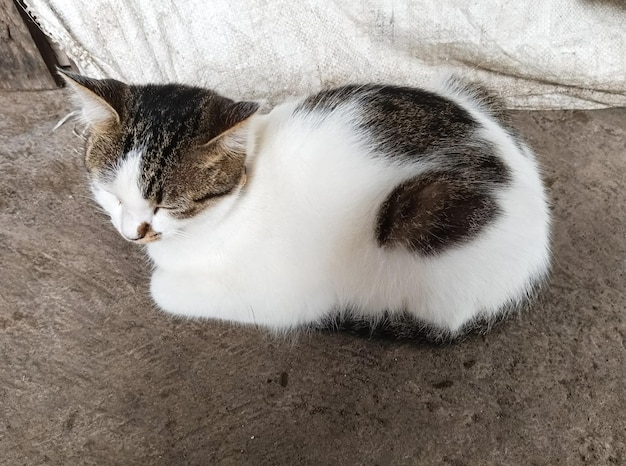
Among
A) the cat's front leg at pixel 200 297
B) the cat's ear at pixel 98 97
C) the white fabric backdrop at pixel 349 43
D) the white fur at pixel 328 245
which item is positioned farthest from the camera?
the white fabric backdrop at pixel 349 43

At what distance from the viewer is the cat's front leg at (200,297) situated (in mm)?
1348

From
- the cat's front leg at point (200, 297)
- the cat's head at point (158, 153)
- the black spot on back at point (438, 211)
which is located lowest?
the cat's front leg at point (200, 297)

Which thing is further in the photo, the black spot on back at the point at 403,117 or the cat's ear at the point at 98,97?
the black spot on back at the point at 403,117

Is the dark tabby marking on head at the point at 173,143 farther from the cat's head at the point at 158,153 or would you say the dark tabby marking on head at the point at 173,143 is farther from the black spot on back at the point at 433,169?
the black spot on back at the point at 433,169

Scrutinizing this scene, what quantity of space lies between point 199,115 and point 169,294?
493 millimetres

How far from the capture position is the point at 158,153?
1119mm

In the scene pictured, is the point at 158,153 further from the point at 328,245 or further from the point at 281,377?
the point at 281,377

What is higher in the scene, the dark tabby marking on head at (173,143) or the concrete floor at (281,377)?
the dark tabby marking on head at (173,143)

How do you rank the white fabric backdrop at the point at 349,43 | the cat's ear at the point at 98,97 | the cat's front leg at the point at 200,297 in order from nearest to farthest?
1. the cat's ear at the point at 98,97
2. the cat's front leg at the point at 200,297
3. the white fabric backdrop at the point at 349,43

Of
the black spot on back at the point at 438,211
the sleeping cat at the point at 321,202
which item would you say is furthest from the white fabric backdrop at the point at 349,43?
the black spot on back at the point at 438,211

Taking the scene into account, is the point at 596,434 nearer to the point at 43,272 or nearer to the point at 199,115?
the point at 199,115

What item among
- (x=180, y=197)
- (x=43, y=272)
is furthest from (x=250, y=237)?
(x=43, y=272)

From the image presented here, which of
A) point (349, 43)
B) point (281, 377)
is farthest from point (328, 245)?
point (349, 43)

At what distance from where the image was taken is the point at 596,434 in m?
1.29
